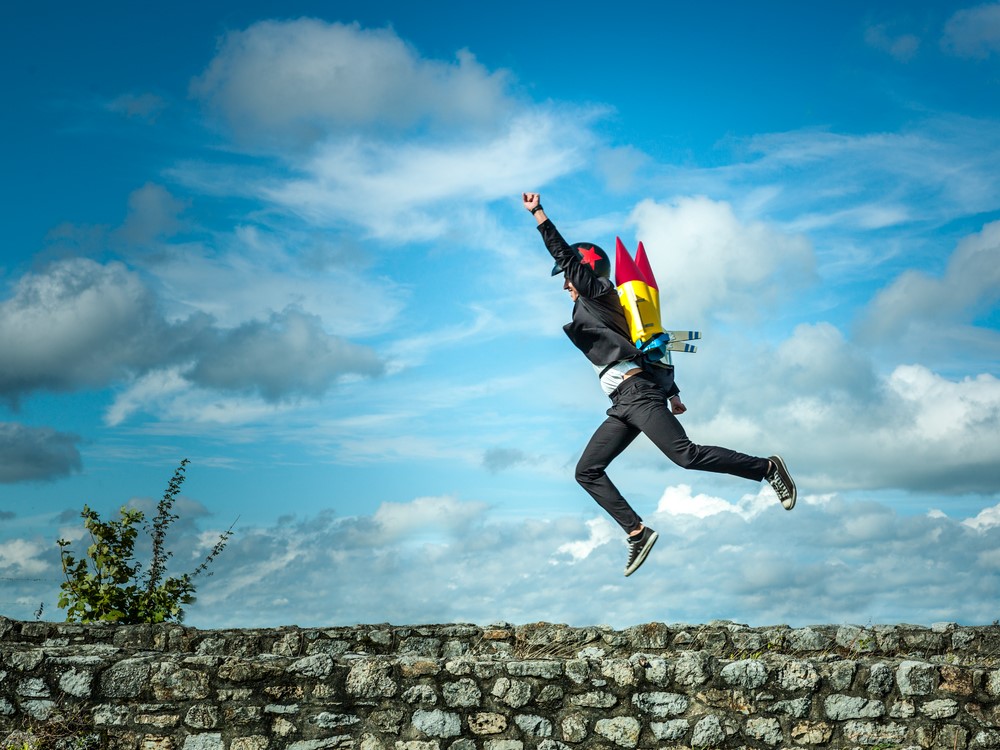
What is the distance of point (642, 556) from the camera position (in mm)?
7238

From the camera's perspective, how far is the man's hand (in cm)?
779

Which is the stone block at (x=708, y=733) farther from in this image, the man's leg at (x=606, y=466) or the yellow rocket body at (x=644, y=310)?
the yellow rocket body at (x=644, y=310)

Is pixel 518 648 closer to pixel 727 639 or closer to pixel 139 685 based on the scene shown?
pixel 727 639

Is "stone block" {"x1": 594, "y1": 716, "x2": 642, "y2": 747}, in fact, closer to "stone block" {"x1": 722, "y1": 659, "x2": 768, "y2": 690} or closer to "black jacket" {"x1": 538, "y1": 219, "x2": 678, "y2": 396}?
"stone block" {"x1": 722, "y1": 659, "x2": 768, "y2": 690}

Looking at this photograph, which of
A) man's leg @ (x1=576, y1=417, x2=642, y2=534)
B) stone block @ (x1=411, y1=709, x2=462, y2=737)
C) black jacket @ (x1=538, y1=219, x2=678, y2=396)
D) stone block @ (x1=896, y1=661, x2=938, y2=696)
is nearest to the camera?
stone block @ (x1=411, y1=709, x2=462, y2=737)

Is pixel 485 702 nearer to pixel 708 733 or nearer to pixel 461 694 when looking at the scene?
pixel 461 694

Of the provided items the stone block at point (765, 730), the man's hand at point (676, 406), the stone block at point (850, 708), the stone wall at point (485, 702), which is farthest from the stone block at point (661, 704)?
the man's hand at point (676, 406)

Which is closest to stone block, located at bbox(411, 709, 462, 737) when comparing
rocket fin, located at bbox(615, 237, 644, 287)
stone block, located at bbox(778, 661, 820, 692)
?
stone block, located at bbox(778, 661, 820, 692)

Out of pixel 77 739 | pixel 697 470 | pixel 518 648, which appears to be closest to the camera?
pixel 77 739

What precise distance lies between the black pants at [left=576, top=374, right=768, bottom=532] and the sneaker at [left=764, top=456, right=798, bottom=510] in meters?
0.09

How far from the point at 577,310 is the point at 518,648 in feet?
10.0

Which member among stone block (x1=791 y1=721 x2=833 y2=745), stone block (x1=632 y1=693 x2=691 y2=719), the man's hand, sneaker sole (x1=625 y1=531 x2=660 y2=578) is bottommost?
stone block (x1=791 y1=721 x2=833 y2=745)

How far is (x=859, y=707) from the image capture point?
652 centimetres

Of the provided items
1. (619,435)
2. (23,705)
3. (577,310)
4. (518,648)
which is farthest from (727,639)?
(23,705)
